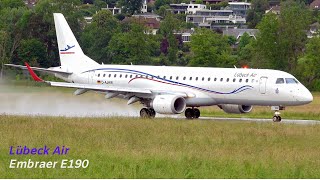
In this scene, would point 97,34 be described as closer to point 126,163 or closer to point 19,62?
point 19,62

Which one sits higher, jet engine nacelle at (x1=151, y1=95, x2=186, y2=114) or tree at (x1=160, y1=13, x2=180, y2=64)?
jet engine nacelle at (x1=151, y1=95, x2=186, y2=114)

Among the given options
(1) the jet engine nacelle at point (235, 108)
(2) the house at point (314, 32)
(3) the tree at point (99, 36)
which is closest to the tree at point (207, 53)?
(3) the tree at point (99, 36)

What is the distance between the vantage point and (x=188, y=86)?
175 ft

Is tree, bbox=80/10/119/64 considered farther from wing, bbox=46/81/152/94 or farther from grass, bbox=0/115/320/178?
grass, bbox=0/115/320/178

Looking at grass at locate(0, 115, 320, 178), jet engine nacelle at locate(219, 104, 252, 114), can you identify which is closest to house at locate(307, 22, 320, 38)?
jet engine nacelle at locate(219, 104, 252, 114)

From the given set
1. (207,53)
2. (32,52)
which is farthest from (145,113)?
(207,53)

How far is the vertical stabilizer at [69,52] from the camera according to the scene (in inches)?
2277

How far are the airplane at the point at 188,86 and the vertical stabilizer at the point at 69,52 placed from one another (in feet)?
0.20

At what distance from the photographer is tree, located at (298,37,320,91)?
102 meters

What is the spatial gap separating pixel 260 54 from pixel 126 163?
2938 inches

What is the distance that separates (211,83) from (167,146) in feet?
51.6

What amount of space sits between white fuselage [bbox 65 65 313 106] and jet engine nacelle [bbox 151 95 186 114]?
59 centimetres

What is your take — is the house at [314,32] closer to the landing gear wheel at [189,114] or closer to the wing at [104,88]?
the landing gear wheel at [189,114]

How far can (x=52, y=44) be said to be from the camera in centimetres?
10394
